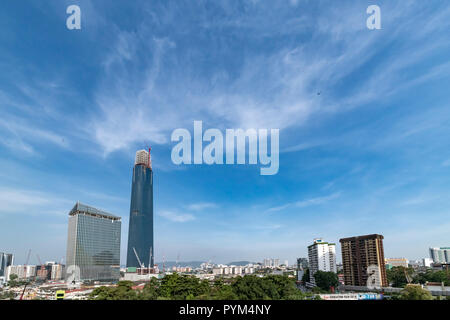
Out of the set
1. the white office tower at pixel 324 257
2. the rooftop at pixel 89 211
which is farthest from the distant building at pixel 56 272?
the white office tower at pixel 324 257

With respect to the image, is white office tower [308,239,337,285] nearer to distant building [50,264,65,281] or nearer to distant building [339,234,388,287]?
distant building [339,234,388,287]

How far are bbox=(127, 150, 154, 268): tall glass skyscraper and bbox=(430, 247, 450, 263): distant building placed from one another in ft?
348

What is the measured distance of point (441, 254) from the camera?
4395 inches

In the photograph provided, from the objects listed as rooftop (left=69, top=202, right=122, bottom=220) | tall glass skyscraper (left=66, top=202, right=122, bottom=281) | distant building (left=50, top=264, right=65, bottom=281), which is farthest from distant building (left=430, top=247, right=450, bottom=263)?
distant building (left=50, top=264, right=65, bottom=281)

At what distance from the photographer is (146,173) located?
106375 mm

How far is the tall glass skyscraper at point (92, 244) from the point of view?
66000 millimetres

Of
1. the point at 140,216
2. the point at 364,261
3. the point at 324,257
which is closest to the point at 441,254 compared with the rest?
the point at 324,257

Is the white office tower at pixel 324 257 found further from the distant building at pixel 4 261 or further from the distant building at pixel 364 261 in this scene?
the distant building at pixel 4 261

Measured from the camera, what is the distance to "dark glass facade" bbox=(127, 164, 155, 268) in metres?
103

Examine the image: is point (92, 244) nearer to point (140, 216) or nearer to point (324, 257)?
point (140, 216)

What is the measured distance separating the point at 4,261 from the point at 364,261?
90.1m
